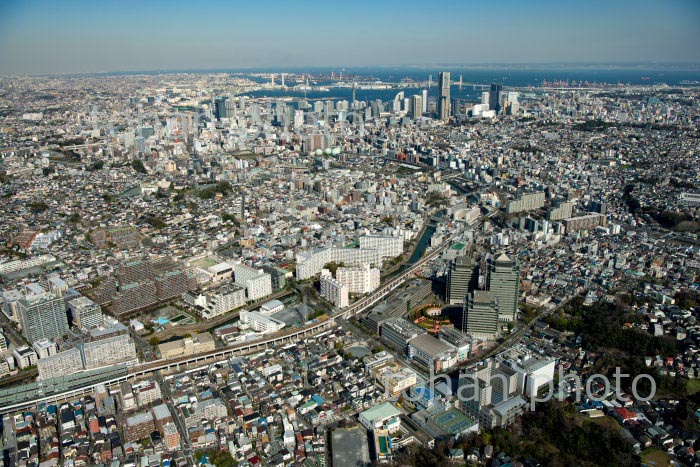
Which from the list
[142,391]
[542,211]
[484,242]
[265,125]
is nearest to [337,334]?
[142,391]

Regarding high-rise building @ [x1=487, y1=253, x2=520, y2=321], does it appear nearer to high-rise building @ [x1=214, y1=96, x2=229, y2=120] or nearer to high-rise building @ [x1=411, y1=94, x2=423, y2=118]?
high-rise building @ [x1=411, y1=94, x2=423, y2=118]

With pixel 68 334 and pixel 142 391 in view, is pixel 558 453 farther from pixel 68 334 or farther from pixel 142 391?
pixel 68 334

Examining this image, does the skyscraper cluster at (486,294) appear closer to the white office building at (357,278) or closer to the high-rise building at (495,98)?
the white office building at (357,278)

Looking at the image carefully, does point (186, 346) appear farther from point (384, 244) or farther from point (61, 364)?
point (384, 244)

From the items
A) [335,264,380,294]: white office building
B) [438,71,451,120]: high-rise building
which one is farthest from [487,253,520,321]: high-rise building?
[438,71,451,120]: high-rise building

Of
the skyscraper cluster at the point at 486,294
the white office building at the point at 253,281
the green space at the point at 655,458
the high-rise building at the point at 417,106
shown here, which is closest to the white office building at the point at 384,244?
the skyscraper cluster at the point at 486,294

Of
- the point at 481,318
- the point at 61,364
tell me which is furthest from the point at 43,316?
the point at 481,318
